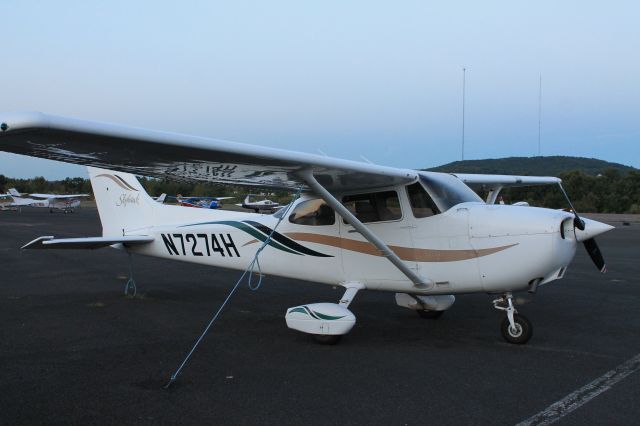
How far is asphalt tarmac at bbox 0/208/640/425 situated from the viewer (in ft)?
12.6

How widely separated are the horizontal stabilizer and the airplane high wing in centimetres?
234

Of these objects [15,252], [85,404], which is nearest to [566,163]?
[15,252]

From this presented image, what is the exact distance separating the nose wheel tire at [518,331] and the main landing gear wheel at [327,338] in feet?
5.79

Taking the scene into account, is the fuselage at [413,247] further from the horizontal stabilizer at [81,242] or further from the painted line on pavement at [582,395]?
the painted line on pavement at [582,395]

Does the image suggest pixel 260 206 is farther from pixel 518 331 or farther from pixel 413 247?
pixel 518 331

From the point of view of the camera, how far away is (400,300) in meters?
7.19

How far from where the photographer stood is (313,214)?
6.75m

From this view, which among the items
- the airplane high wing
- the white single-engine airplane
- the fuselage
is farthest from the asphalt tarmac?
the airplane high wing

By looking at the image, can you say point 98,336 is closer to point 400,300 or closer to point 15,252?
point 400,300

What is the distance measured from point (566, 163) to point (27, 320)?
4060 inches

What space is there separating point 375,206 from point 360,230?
563 mm

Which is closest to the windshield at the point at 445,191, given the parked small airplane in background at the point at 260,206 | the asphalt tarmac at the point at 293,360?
the asphalt tarmac at the point at 293,360

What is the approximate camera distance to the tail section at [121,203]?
8344mm

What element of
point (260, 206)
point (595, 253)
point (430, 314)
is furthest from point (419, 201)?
point (260, 206)
